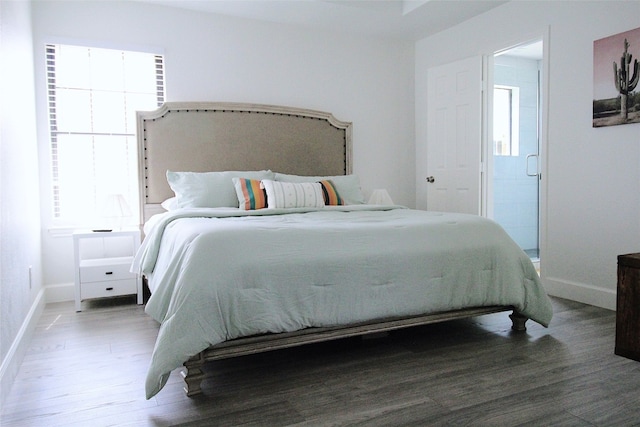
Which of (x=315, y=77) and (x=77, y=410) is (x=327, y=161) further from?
(x=77, y=410)

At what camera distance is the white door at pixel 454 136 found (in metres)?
4.52

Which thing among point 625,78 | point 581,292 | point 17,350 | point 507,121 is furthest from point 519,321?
point 507,121

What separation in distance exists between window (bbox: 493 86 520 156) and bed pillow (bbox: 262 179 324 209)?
315 centimetres

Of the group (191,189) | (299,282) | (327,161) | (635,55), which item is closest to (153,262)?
(191,189)

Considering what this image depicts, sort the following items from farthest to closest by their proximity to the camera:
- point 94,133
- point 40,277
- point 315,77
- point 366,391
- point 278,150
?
point 315,77 < point 278,150 < point 94,133 < point 40,277 < point 366,391

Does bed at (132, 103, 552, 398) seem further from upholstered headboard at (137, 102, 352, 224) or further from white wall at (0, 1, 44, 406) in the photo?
white wall at (0, 1, 44, 406)

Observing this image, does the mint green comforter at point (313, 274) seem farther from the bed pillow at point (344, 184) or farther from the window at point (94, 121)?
the window at point (94, 121)

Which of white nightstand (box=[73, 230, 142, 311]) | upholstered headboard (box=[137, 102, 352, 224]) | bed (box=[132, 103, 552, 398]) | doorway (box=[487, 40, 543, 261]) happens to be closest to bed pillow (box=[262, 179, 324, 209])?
bed (box=[132, 103, 552, 398])

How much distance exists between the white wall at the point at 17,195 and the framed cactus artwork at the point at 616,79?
146 inches

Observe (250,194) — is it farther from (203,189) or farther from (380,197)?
(380,197)

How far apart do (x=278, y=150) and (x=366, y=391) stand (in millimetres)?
2899

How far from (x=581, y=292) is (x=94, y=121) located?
4149 millimetres

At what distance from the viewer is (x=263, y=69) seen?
4547 mm

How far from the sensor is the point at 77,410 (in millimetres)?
1890
